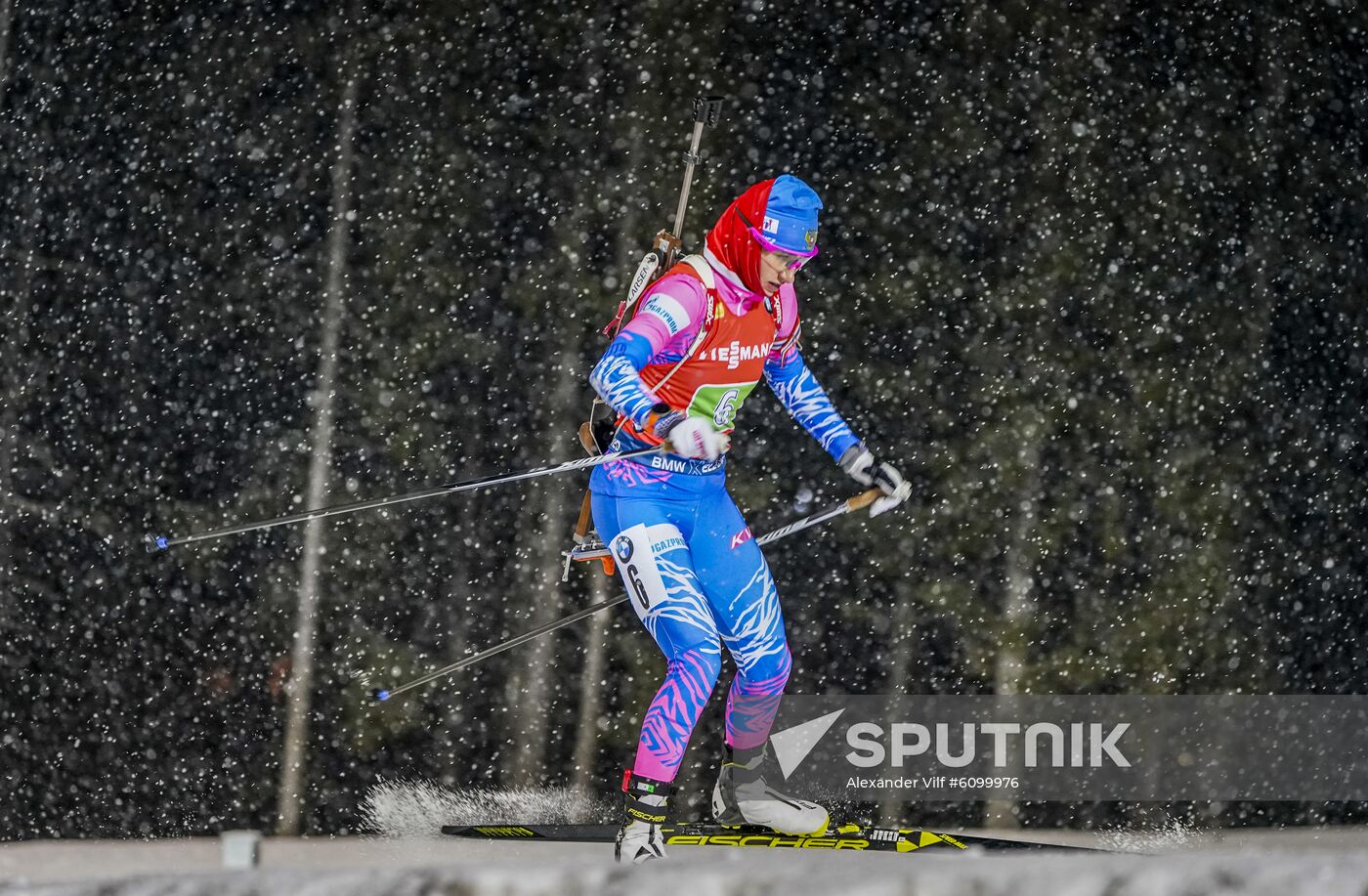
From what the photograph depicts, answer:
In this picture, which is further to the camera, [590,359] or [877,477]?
[590,359]

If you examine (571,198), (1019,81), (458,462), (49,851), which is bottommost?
(49,851)

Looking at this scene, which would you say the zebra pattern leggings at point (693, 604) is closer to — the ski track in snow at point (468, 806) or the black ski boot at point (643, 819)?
the black ski boot at point (643, 819)

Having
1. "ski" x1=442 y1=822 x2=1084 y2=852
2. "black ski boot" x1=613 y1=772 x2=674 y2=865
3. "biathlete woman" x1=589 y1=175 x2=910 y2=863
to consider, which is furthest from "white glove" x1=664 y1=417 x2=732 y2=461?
"ski" x1=442 y1=822 x2=1084 y2=852

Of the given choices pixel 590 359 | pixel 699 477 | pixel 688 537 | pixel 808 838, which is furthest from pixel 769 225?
pixel 808 838

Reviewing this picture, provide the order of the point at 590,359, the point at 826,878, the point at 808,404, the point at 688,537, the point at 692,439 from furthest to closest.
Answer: the point at 590,359 → the point at 808,404 → the point at 688,537 → the point at 692,439 → the point at 826,878

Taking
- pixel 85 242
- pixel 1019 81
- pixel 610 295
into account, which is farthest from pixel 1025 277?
pixel 85 242

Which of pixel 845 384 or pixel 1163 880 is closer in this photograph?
pixel 1163 880

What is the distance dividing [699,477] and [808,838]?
0.85 metres

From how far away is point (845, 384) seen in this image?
11.5 feet

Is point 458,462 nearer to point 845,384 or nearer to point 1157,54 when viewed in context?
point 845,384

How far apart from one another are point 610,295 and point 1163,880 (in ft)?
9.25

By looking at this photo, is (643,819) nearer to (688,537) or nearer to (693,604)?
(693,604)

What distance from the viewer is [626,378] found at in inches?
97.2

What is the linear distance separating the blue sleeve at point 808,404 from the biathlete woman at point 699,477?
0.07ft
